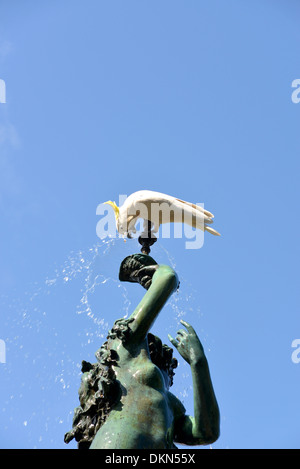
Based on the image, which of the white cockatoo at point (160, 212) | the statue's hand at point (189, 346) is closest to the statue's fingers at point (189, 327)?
the statue's hand at point (189, 346)

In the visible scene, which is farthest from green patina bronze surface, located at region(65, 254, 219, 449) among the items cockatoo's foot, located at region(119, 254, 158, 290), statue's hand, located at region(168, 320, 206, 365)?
cockatoo's foot, located at region(119, 254, 158, 290)

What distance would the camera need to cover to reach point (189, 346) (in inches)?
311

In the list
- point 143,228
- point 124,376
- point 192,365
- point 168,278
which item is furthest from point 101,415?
point 143,228

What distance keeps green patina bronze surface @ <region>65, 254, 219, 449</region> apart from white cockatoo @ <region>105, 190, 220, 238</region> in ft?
3.83

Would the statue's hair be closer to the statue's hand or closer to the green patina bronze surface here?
the green patina bronze surface

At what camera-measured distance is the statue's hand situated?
779 centimetres

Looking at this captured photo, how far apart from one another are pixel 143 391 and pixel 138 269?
2290 mm

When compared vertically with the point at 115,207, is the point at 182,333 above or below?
below

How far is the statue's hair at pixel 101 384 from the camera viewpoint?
716 cm

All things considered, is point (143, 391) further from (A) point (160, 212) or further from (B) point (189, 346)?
(A) point (160, 212)

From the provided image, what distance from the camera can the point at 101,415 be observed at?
718 centimetres

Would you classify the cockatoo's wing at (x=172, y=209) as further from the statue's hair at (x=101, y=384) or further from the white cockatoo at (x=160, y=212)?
the statue's hair at (x=101, y=384)

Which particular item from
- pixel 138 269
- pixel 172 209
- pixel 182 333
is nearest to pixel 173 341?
pixel 182 333
